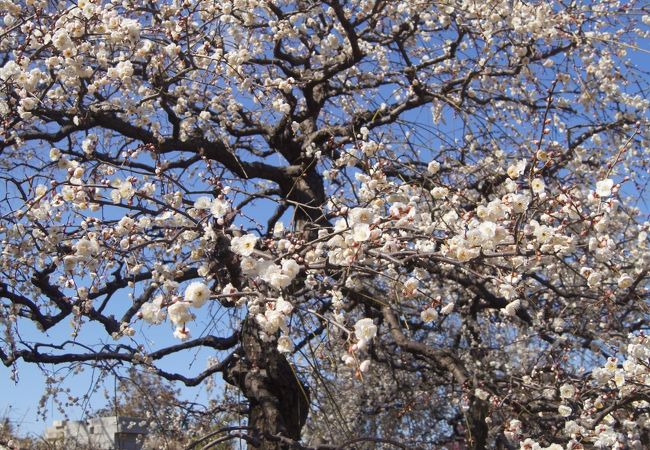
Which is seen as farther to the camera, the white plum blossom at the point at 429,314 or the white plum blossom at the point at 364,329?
the white plum blossom at the point at 429,314

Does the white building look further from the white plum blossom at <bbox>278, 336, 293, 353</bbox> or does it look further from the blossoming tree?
the white plum blossom at <bbox>278, 336, 293, 353</bbox>

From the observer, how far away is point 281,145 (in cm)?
557

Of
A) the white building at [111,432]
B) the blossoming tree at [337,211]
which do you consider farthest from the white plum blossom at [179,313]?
the white building at [111,432]

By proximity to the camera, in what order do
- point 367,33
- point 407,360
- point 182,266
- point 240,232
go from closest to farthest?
point 240,232 → point 182,266 → point 367,33 → point 407,360

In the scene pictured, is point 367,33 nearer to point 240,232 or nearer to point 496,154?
point 496,154

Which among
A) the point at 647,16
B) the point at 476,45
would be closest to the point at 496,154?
the point at 476,45

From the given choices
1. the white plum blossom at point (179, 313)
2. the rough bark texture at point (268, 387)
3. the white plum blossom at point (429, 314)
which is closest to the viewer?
the white plum blossom at point (179, 313)

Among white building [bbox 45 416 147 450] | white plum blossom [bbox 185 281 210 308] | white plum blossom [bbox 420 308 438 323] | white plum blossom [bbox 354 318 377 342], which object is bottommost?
white plum blossom [bbox 354 318 377 342]

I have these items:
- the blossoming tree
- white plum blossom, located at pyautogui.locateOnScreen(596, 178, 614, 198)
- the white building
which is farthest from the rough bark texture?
the white building

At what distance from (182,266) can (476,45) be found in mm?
3009

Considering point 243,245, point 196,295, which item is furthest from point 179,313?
point 243,245

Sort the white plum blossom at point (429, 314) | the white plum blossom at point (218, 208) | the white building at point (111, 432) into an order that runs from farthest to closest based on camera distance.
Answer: the white building at point (111, 432)
the white plum blossom at point (429, 314)
the white plum blossom at point (218, 208)

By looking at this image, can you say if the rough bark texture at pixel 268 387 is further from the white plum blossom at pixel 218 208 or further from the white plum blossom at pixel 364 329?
the white plum blossom at pixel 364 329

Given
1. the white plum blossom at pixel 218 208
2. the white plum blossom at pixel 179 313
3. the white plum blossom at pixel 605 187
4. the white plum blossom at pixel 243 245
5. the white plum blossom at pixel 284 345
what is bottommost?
the white plum blossom at pixel 179 313
